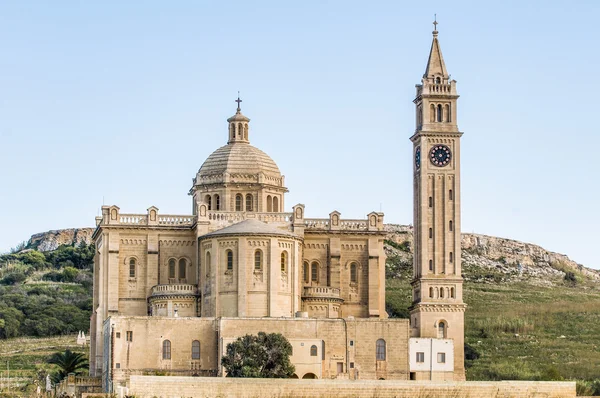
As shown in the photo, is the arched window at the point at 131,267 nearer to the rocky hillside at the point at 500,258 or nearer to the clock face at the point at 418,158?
the clock face at the point at 418,158

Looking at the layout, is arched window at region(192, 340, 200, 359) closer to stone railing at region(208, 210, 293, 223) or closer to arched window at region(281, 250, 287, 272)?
arched window at region(281, 250, 287, 272)

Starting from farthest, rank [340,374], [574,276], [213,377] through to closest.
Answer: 1. [574,276]
2. [340,374]
3. [213,377]

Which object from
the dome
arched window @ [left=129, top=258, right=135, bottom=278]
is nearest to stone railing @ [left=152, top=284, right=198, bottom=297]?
arched window @ [left=129, top=258, right=135, bottom=278]

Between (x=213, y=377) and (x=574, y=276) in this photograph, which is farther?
(x=574, y=276)

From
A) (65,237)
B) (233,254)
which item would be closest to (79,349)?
(233,254)

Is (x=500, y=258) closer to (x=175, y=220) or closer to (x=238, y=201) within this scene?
(x=238, y=201)

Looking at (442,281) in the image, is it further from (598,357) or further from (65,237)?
(65,237)

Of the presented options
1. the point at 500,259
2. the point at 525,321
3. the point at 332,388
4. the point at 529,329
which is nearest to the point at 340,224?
the point at 332,388

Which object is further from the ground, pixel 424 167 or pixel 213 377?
pixel 424 167

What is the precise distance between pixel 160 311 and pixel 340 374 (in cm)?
1209

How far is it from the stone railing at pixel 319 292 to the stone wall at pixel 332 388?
12.7m

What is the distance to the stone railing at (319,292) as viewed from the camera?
9225 centimetres

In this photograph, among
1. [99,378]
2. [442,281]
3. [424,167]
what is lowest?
[99,378]

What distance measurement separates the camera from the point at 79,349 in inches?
4670
